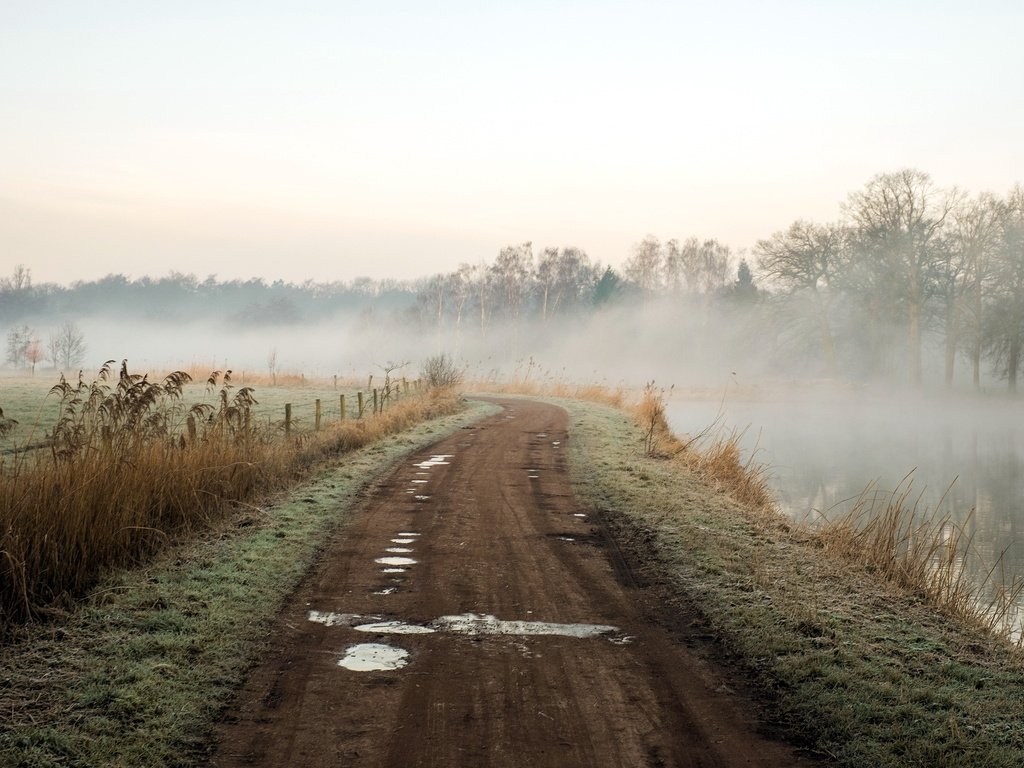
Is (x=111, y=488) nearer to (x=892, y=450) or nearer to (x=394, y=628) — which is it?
(x=394, y=628)

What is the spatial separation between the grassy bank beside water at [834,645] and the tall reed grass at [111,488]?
465cm

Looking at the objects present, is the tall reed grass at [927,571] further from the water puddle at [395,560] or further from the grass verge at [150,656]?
the grass verge at [150,656]

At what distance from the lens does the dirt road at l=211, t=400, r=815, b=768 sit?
166 inches

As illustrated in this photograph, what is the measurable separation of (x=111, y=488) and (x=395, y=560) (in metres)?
2.65

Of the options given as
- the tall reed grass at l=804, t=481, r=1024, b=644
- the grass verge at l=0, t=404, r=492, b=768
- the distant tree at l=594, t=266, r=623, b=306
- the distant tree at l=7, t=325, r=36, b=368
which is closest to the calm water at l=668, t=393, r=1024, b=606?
the tall reed grass at l=804, t=481, r=1024, b=644

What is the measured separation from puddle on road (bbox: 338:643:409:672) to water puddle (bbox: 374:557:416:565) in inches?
91.4

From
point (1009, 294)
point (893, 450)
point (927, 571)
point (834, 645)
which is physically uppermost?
point (1009, 294)

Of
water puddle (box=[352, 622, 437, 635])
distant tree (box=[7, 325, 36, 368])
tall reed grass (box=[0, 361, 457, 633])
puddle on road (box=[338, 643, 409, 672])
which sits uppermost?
tall reed grass (box=[0, 361, 457, 633])

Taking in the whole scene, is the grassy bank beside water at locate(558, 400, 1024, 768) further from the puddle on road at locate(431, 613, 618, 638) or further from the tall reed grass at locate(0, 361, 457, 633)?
the tall reed grass at locate(0, 361, 457, 633)

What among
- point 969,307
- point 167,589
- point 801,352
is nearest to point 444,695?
point 167,589

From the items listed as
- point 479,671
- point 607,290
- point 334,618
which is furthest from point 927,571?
point 607,290

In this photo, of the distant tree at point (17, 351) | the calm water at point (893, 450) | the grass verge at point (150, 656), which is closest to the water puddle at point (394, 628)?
the grass verge at point (150, 656)

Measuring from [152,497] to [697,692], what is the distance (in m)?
5.93

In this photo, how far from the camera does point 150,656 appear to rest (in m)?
5.34
